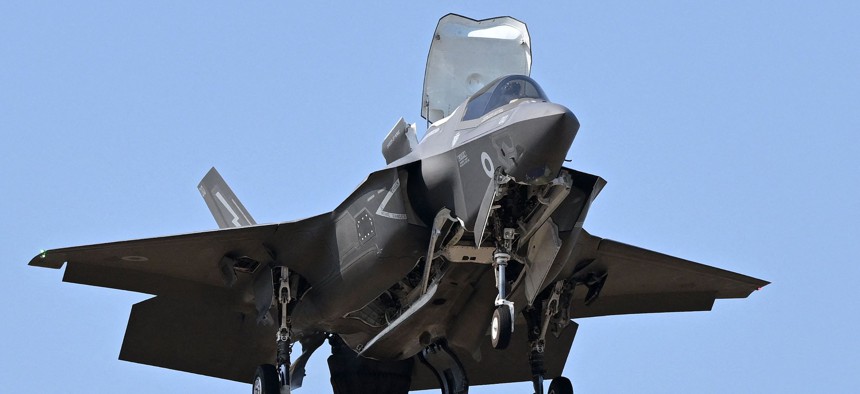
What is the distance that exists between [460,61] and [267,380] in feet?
16.8

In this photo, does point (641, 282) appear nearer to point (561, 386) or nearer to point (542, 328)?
point (542, 328)

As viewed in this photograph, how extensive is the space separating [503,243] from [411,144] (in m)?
2.64

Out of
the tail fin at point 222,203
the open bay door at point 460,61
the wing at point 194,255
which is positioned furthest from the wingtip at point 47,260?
the open bay door at point 460,61

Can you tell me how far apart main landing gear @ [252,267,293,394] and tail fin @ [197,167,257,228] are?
3759 mm

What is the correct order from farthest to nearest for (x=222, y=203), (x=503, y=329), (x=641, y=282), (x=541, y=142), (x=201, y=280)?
1. (x=222, y=203)
2. (x=641, y=282)
3. (x=201, y=280)
4. (x=503, y=329)
5. (x=541, y=142)

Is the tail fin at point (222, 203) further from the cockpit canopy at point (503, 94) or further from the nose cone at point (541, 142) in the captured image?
the nose cone at point (541, 142)

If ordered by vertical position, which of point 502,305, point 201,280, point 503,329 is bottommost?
point 503,329

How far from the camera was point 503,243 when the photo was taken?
69.7 feet

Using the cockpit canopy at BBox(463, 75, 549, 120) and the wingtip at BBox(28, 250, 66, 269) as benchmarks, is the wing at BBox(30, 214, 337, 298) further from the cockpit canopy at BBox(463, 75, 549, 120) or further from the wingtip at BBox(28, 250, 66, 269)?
the cockpit canopy at BBox(463, 75, 549, 120)

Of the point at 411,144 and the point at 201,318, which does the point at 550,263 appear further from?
the point at 201,318

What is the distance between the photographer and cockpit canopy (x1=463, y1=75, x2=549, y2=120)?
71.2 feet

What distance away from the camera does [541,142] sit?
20172mm

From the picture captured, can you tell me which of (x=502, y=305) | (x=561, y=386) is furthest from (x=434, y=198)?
(x=561, y=386)

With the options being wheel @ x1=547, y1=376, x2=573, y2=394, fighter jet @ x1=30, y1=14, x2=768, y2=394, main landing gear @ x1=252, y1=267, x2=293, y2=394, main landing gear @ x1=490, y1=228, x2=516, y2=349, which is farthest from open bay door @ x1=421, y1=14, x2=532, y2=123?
wheel @ x1=547, y1=376, x2=573, y2=394
